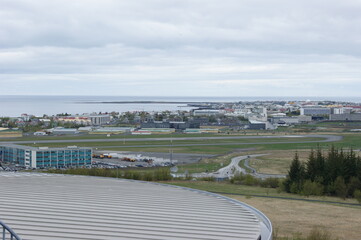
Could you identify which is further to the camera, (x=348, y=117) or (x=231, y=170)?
(x=348, y=117)

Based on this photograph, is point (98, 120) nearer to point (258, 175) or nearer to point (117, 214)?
point (258, 175)

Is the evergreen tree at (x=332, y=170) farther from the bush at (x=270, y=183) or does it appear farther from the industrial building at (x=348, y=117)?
the industrial building at (x=348, y=117)

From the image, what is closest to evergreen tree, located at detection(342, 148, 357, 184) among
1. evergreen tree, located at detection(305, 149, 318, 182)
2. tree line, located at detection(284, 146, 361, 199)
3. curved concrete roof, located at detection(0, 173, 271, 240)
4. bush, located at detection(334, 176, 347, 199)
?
tree line, located at detection(284, 146, 361, 199)

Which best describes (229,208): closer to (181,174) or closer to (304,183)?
(304,183)

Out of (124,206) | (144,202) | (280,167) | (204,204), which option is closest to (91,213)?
(124,206)

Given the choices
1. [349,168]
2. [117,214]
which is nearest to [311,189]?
[349,168]

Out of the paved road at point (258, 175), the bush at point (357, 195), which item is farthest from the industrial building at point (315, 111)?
the bush at point (357, 195)

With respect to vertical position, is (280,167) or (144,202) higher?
(144,202)
